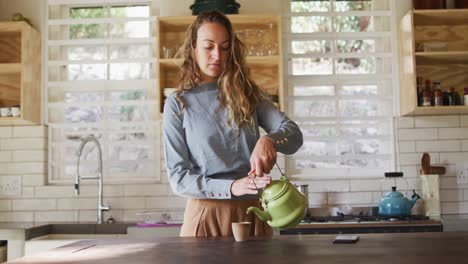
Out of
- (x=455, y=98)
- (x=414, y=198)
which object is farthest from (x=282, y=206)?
(x=455, y=98)

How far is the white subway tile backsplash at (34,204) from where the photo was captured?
15.8 ft

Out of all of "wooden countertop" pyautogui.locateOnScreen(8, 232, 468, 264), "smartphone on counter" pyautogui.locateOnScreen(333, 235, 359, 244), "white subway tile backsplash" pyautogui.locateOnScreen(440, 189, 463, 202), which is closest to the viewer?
"wooden countertop" pyautogui.locateOnScreen(8, 232, 468, 264)

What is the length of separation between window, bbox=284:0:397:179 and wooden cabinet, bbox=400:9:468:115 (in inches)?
7.8

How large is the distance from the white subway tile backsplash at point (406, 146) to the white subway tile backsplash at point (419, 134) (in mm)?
31

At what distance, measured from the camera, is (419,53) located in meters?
Result: 4.44

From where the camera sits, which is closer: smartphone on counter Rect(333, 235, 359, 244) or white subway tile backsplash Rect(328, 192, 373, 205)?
smartphone on counter Rect(333, 235, 359, 244)

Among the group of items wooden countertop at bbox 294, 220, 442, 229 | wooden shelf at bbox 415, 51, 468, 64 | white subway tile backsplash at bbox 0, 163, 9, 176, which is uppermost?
wooden shelf at bbox 415, 51, 468, 64

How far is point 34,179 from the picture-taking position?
4.83 meters

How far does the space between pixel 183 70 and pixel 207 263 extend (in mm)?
1081

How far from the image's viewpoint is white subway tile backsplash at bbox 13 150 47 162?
15.9ft

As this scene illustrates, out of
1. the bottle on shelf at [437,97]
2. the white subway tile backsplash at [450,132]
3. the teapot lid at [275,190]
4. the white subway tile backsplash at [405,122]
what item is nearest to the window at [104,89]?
the white subway tile backsplash at [405,122]

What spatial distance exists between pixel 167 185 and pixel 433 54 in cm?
217

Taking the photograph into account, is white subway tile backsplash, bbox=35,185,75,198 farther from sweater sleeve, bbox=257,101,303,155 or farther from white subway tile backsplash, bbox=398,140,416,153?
sweater sleeve, bbox=257,101,303,155

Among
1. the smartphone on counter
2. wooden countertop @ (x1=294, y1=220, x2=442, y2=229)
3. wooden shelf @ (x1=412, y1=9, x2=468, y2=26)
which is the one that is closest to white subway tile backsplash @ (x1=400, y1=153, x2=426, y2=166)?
wooden countertop @ (x1=294, y1=220, x2=442, y2=229)
